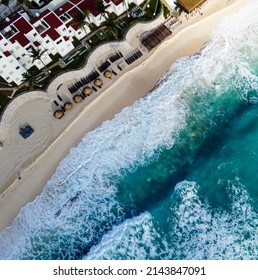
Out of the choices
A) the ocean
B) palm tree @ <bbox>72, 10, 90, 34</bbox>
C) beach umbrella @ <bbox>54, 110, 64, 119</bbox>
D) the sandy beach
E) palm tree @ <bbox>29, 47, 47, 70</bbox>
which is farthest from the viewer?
palm tree @ <bbox>72, 10, 90, 34</bbox>

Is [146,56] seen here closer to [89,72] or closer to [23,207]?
[89,72]

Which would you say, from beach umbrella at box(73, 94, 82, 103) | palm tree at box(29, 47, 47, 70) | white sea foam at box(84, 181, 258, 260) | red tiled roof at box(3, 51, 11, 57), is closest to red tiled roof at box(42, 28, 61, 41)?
palm tree at box(29, 47, 47, 70)

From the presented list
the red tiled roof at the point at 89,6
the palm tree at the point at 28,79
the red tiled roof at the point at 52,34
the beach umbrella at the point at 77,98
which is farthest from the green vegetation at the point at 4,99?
the red tiled roof at the point at 89,6

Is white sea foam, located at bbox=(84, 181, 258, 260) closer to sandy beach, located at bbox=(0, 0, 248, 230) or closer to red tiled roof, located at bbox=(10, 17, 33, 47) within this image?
sandy beach, located at bbox=(0, 0, 248, 230)

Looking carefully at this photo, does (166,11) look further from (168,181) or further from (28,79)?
(168,181)

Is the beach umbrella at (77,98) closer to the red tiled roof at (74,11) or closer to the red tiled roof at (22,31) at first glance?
the red tiled roof at (22,31)
